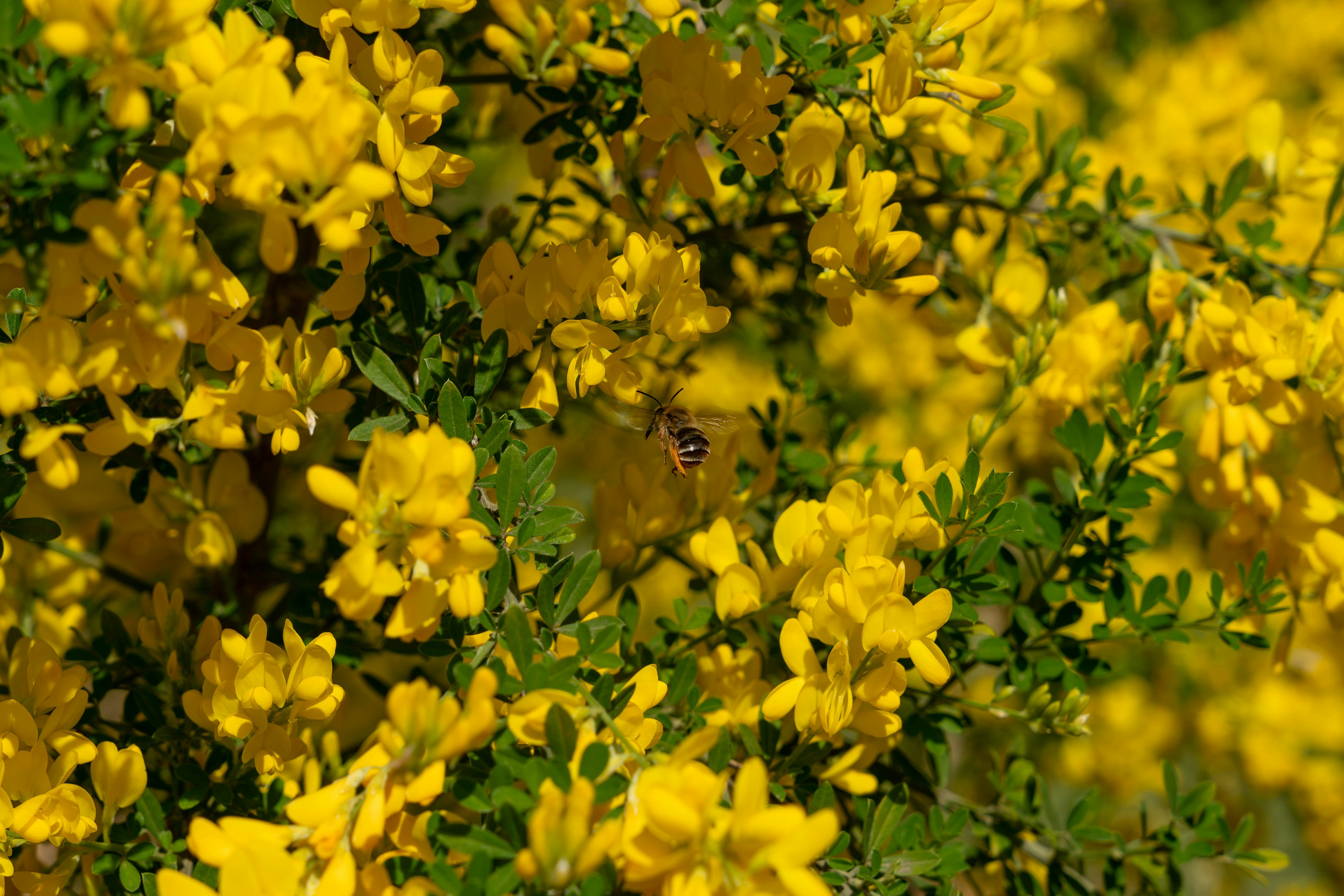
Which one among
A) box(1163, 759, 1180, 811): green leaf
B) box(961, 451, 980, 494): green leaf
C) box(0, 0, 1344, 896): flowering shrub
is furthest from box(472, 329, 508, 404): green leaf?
box(1163, 759, 1180, 811): green leaf

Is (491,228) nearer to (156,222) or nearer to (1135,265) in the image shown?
(156,222)

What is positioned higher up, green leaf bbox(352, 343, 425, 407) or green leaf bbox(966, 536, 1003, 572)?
green leaf bbox(352, 343, 425, 407)

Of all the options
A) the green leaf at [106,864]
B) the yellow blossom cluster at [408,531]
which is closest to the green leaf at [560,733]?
the yellow blossom cluster at [408,531]

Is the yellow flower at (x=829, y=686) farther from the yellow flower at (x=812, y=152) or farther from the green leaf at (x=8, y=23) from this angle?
the green leaf at (x=8, y=23)

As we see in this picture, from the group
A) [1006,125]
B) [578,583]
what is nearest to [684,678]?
[578,583]

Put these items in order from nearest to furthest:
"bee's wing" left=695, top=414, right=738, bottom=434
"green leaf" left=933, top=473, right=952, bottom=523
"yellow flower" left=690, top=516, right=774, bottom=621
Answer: "green leaf" left=933, top=473, right=952, bottom=523, "yellow flower" left=690, top=516, right=774, bottom=621, "bee's wing" left=695, top=414, right=738, bottom=434

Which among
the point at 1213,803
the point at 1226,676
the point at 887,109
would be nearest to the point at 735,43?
the point at 887,109

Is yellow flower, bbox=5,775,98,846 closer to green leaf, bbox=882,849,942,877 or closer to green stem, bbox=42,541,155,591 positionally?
green stem, bbox=42,541,155,591

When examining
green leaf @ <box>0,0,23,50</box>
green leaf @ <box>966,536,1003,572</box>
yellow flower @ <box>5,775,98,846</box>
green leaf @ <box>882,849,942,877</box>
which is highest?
green leaf @ <box>0,0,23,50</box>
